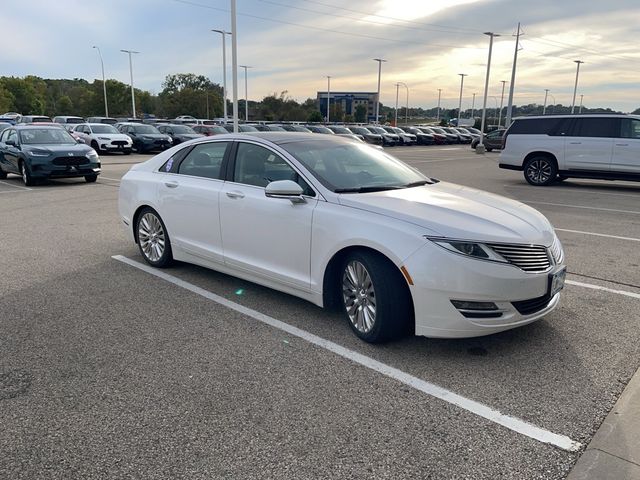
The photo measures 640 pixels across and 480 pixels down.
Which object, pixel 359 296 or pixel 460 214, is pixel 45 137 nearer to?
pixel 359 296

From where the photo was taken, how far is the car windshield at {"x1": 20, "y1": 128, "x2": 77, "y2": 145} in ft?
47.5

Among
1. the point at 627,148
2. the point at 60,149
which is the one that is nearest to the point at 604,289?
the point at 627,148

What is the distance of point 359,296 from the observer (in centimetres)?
404

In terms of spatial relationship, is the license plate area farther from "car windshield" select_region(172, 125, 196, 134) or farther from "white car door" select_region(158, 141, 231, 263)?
"car windshield" select_region(172, 125, 196, 134)

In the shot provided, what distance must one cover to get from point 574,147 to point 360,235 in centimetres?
1269

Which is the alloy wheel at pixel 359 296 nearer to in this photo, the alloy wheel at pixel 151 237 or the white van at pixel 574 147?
the alloy wheel at pixel 151 237

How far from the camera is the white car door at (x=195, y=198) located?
5199mm

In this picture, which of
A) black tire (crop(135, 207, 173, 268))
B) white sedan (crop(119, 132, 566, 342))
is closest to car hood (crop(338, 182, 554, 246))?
white sedan (crop(119, 132, 566, 342))

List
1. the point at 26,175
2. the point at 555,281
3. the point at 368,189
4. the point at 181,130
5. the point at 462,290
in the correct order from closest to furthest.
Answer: the point at 462,290
the point at 555,281
the point at 368,189
the point at 26,175
the point at 181,130

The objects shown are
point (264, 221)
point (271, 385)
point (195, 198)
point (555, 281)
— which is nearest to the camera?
point (271, 385)

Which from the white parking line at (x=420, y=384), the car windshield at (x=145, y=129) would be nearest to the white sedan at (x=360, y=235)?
the white parking line at (x=420, y=384)

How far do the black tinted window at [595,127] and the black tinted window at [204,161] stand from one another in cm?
1218

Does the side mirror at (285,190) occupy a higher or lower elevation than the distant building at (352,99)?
lower

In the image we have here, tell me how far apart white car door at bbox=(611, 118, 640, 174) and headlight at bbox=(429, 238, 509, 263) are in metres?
12.4
